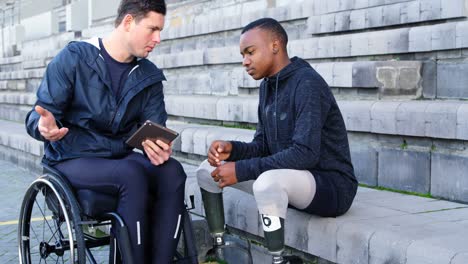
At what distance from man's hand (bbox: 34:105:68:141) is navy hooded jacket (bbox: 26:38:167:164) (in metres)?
0.11

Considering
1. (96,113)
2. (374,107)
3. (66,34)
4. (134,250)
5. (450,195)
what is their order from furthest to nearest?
(66,34) → (374,107) → (450,195) → (96,113) → (134,250)

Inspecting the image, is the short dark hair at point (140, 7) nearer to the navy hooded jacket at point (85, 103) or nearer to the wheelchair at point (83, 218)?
the navy hooded jacket at point (85, 103)

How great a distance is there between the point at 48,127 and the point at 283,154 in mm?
1083

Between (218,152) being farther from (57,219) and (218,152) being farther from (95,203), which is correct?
(57,219)

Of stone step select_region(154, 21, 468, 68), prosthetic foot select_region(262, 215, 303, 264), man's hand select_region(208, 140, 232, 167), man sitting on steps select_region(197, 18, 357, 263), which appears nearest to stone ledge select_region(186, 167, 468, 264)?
man sitting on steps select_region(197, 18, 357, 263)

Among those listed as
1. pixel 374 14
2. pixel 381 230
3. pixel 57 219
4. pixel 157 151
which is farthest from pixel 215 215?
pixel 374 14

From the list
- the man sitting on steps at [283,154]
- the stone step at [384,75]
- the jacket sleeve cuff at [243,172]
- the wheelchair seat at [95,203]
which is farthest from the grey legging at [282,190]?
the stone step at [384,75]

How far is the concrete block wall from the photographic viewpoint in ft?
14.2

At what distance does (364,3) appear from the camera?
18.9 ft

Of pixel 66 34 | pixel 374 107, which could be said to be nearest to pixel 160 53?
pixel 374 107

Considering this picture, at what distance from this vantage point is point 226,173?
347 centimetres

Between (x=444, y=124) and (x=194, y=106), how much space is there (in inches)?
143

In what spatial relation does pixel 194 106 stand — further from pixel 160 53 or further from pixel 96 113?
pixel 96 113

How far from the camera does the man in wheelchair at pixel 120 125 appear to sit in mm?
3338
